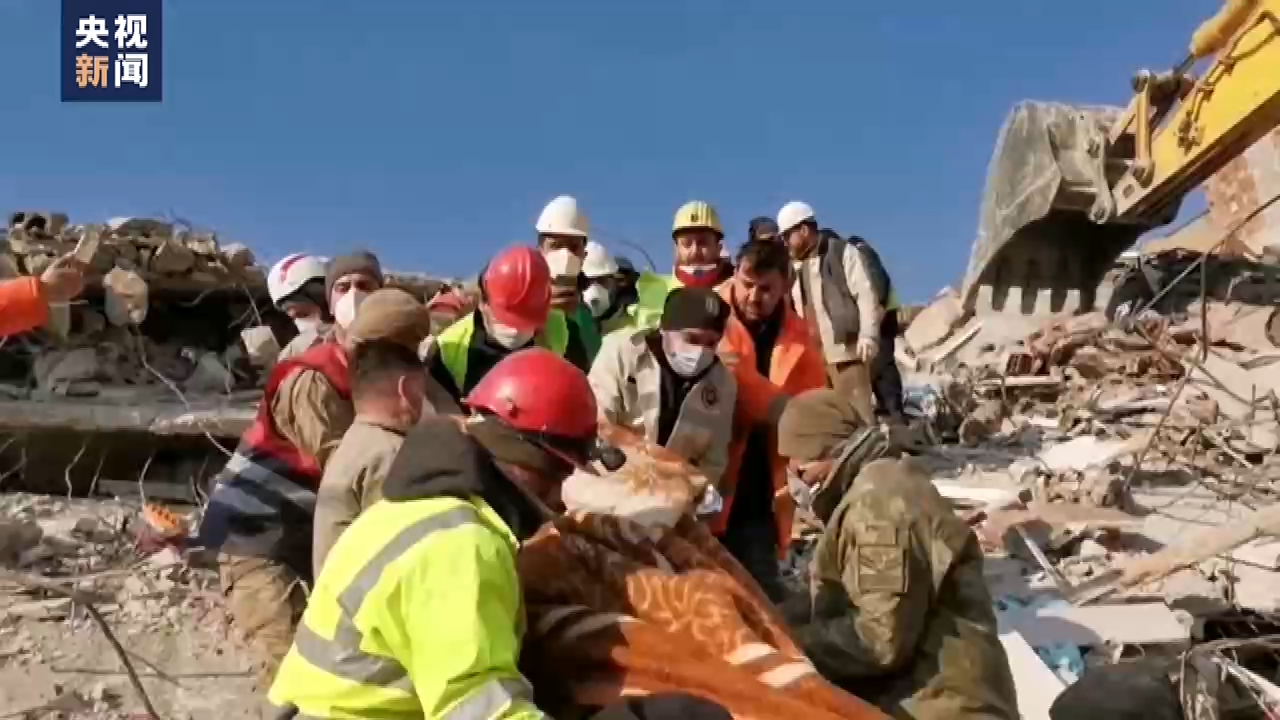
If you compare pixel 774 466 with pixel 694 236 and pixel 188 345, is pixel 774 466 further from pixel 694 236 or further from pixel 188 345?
pixel 188 345

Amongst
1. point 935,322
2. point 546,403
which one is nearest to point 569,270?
point 546,403

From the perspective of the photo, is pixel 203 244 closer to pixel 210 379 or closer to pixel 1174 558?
pixel 210 379

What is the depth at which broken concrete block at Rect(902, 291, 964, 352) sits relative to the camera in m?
14.1

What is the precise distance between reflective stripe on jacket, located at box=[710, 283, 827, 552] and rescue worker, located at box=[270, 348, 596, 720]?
204 centimetres

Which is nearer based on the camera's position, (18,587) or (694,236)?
(18,587)

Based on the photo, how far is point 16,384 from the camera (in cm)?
724

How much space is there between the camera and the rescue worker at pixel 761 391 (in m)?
4.54

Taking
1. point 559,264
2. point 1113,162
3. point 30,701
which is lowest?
point 30,701

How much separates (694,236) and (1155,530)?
8.70ft

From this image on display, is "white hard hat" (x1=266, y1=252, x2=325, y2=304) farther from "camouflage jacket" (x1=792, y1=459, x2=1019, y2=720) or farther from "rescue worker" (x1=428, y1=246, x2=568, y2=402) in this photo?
"camouflage jacket" (x1=792, y1=459, x2=1019, y2=720)

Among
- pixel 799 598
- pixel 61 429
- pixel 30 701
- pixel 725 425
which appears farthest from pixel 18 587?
pixel 799 598

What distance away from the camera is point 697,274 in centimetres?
550

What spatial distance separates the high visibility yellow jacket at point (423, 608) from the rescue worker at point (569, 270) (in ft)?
9.06

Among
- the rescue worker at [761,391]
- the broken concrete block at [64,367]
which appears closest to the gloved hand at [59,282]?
the rescue worker at [761,391]
